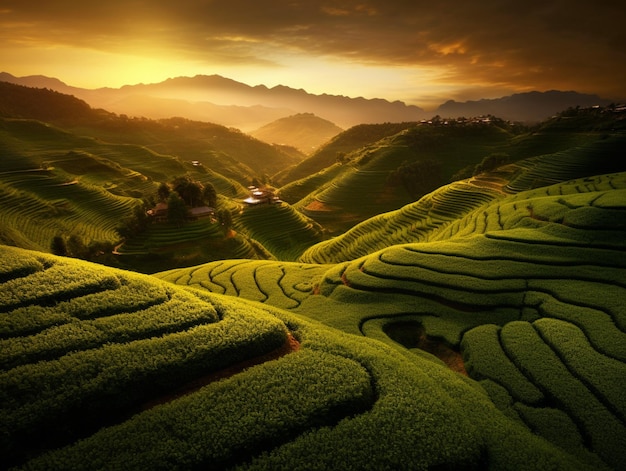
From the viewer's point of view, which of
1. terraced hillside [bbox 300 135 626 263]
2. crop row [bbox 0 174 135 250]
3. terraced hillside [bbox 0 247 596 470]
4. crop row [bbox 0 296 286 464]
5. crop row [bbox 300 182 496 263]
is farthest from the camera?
terraced hillside [bbox 300 135 626 263]

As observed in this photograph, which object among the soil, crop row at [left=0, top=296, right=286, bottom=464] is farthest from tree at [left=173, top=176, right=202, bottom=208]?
the soil

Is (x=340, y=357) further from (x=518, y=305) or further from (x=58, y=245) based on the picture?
(x=58, y=245)

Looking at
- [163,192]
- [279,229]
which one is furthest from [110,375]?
[279,229]

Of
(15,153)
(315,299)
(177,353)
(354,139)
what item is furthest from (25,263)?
(354,139)

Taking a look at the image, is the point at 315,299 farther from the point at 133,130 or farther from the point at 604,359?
the point at 133,130

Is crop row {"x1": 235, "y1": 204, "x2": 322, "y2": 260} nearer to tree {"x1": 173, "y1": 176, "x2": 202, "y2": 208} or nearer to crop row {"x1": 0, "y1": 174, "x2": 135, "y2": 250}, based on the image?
tree {"x1": 173, "y1": 176, "x2": 202, "y2": 208}
